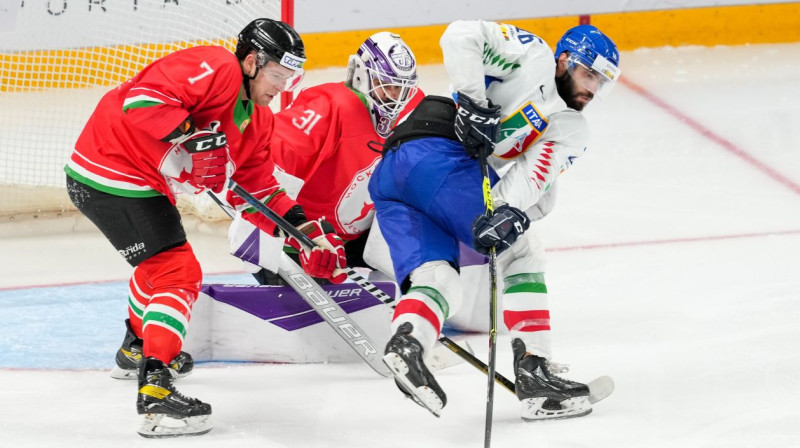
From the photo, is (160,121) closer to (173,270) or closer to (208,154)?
(208,154)

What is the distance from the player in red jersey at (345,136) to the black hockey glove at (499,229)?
86cm

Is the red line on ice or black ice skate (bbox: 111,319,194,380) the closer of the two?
black ice skate (bbox: 111,319,194,380)

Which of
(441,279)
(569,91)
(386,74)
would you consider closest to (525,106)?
(569,91)

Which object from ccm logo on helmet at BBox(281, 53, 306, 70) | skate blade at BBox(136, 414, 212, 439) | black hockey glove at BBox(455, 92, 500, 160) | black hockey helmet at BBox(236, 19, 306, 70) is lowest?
skate blade at BBox(136, 414, 212, 439)

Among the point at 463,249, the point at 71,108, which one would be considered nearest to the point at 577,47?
the point at 463,249

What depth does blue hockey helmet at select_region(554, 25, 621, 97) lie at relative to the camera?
3.42 metres

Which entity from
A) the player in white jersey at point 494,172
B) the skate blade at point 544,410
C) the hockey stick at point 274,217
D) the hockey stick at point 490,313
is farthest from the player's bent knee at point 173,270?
the skate blade at point 544,410

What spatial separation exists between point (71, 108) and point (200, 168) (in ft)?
7.58

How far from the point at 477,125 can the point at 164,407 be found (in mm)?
1040

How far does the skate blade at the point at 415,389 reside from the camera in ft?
9.77

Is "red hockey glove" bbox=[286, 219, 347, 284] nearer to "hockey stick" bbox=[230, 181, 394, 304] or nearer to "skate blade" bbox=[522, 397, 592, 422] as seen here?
"hockey stick" bbox=[230, 181, 394, 304]

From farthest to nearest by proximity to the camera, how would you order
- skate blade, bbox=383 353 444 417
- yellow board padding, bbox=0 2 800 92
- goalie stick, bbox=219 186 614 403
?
yellow board padding, bbox=0 2 800 92 < goalie stick, bbox=219 186 614 403 < skate blade, bbox=383 353 444 417

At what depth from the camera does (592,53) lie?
3.41m

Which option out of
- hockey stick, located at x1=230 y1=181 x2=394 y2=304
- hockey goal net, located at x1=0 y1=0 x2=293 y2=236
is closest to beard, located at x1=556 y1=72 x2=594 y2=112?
hockey stick, located at x1=230 y1=181 x2=394 y2=304
